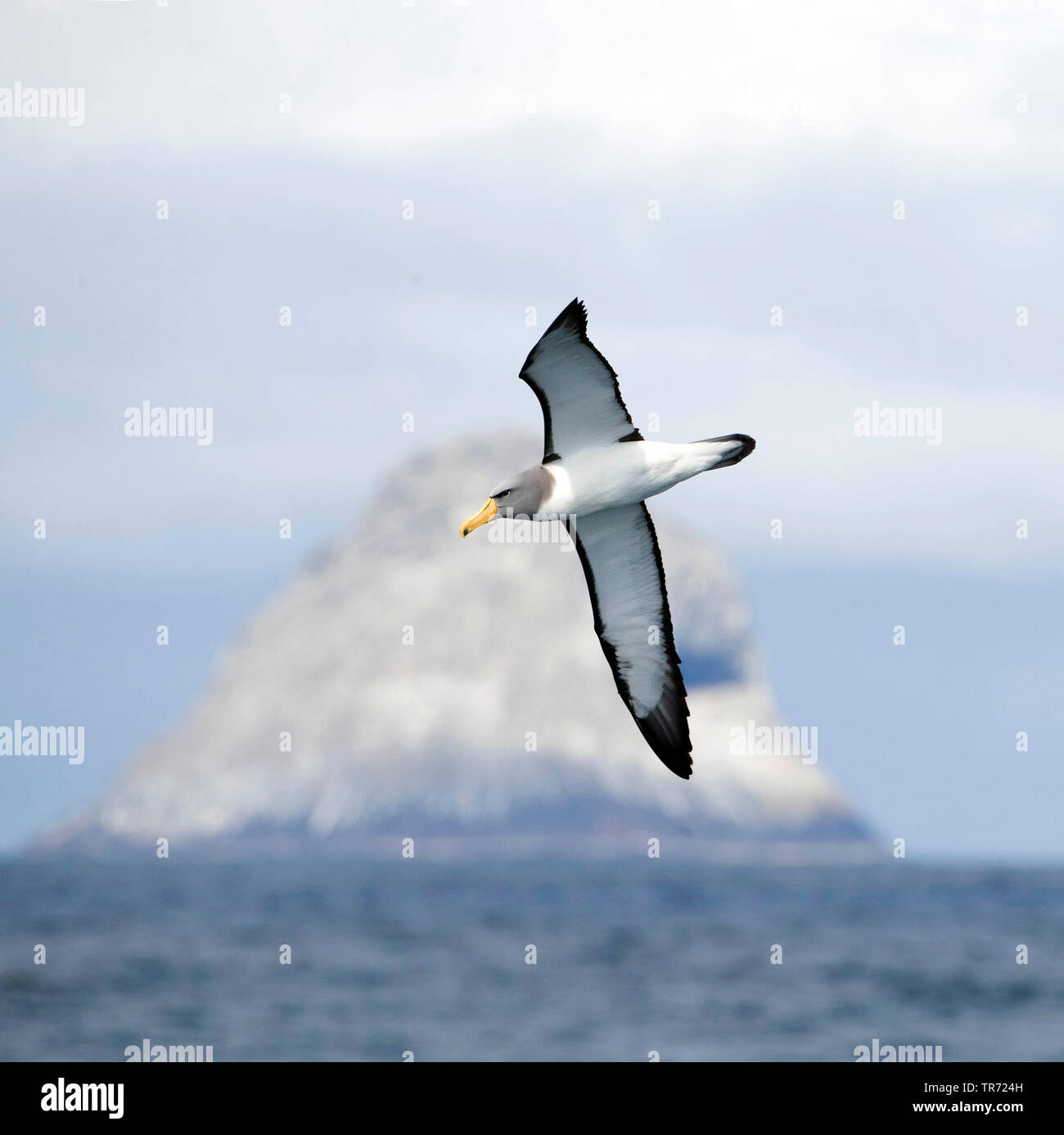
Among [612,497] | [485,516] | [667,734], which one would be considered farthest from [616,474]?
[667,734]

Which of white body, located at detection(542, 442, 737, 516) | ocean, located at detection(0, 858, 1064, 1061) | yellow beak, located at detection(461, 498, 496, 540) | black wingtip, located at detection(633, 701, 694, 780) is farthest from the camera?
ocean, located at detection(0, 858, 1064, 1061)

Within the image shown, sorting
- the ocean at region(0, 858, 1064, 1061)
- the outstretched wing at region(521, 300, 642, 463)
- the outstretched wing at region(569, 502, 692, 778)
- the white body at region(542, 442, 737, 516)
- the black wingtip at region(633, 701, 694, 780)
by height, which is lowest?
the ocean at region(0, 858, 1064, 1061)

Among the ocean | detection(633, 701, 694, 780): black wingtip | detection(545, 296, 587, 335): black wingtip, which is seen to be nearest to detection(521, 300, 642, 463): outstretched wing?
detection(545, 296, 587, 335): black wingtip

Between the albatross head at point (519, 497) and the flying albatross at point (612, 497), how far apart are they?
0.5 inches

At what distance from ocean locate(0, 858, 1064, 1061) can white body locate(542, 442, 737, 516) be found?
3057cm

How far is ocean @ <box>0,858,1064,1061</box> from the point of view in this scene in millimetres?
44562

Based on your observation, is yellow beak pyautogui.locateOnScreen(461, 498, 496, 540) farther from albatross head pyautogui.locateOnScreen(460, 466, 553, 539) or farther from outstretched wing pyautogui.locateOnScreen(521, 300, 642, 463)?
outstretched wing pyautogui.locateOnScreen(521, 300, 642, 463)

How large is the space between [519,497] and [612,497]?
1.10 meters

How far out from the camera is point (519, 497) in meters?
15.6
